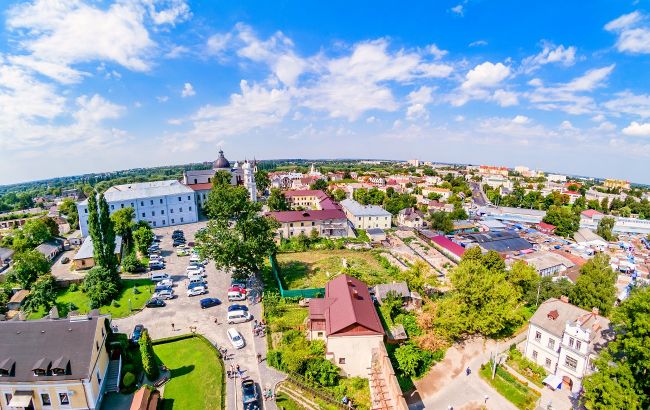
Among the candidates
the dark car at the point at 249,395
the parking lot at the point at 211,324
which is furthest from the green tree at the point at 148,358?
the dark car at the point at 249,395

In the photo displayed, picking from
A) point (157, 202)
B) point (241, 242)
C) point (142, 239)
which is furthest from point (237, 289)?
point (157, 202)

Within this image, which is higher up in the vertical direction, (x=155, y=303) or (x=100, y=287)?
(x=100, y=287)

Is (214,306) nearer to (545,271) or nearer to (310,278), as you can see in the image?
(310,278)

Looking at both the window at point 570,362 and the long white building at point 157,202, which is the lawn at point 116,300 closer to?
the long white building at point 157,202

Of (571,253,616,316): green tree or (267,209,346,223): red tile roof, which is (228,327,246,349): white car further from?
(571,253,616,316): green tree

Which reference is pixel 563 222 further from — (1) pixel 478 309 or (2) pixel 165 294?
(2) pixel 165 294

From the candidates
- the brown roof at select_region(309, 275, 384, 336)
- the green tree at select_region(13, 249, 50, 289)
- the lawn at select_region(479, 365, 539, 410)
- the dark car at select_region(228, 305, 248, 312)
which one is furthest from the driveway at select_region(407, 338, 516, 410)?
the green tree at select_region(13, 249, 50, 289)
